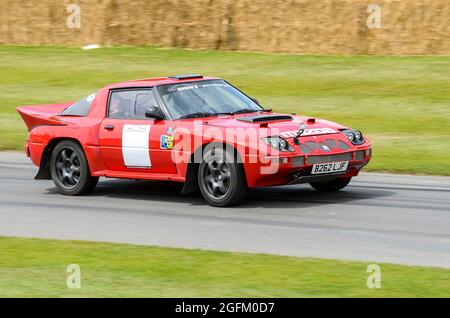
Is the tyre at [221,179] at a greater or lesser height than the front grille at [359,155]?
lesser

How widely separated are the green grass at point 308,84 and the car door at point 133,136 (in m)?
3.84

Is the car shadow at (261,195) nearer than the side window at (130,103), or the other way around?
the car shadow at (261,195)

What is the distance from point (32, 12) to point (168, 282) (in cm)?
2479

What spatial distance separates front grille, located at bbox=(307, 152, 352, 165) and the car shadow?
52 centimetres

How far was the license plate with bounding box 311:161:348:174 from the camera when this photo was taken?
11984mm

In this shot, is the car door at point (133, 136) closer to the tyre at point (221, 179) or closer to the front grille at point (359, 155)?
the tyre at point (221, 179)

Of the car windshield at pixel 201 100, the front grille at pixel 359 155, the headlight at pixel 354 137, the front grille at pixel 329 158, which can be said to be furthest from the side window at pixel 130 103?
the front grille at pixel 359 155

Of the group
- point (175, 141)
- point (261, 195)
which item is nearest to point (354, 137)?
point (261, 195)

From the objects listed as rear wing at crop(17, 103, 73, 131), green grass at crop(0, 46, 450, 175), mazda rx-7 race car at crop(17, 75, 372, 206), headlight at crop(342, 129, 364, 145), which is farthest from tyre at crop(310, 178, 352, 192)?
rear wing at crop(17, 103, 73, 131)

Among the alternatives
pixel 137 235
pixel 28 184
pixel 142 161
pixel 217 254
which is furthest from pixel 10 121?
pixel 217 254

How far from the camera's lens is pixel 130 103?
1317 centimetres

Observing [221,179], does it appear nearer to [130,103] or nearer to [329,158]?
[329,158]

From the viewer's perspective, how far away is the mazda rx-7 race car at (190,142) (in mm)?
11875

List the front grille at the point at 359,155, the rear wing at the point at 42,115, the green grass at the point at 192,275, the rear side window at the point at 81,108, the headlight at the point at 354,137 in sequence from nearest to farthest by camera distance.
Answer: the green grass at the point at 192,275 < the front grille at the point at 359,155 < the headlight at the point at 354,137 < the rear side window at the point at 81,108 < the rear wing at the point at 42,115
